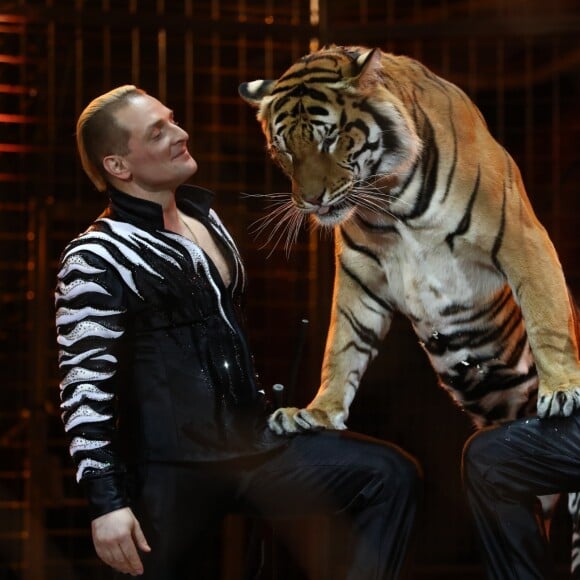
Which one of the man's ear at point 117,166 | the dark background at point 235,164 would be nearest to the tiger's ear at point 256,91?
the man's ear at point 117,166

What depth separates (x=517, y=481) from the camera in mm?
2285

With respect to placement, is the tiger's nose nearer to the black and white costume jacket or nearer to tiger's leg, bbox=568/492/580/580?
the black and white costume jacket

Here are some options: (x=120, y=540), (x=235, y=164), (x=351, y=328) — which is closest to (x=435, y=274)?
(x=351, y=328)

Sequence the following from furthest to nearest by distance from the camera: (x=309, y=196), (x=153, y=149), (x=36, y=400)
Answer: (x=36, y=400) < (x=153, y=149) < (x=309, y=196)

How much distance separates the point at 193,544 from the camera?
241 centimetres

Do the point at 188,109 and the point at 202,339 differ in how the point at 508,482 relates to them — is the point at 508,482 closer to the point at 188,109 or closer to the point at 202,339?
the point at 202,339

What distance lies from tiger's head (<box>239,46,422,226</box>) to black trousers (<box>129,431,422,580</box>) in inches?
18.6

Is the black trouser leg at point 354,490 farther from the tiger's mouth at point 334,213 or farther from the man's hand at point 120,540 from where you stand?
the tiger's mouth at point 334,213

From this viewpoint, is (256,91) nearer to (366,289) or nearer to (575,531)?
(366,289)

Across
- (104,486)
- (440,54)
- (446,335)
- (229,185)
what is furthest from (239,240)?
(104,486)

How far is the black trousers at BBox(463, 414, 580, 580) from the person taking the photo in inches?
89.4

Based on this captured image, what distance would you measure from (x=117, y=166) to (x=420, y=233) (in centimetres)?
64

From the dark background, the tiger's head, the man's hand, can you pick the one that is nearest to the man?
the man's hand

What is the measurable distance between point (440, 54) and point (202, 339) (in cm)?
158
